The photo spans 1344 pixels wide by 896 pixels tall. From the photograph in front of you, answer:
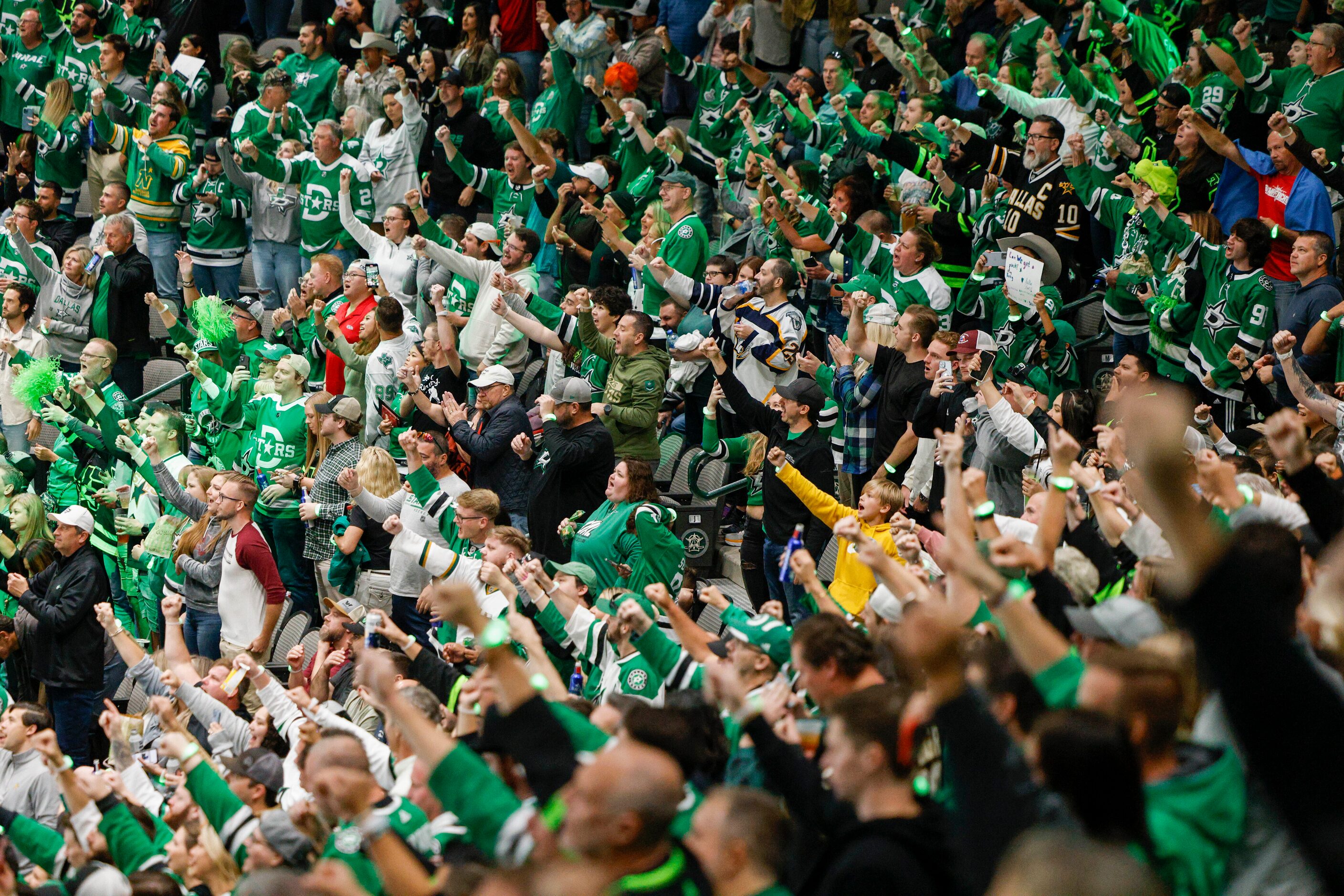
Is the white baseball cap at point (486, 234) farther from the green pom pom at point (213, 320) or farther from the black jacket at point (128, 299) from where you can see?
the black jacket at point (128, 299)

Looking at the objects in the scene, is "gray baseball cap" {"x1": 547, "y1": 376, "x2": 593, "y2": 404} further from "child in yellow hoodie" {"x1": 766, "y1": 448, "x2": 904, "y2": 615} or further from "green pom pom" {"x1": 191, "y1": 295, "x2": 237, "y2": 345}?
"green pom pom" {"x1": 191, "y1": 295, "x2": 237, "y2": 345}

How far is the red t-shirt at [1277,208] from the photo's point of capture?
26.3ft

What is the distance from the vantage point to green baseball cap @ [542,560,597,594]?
6453 millimetres

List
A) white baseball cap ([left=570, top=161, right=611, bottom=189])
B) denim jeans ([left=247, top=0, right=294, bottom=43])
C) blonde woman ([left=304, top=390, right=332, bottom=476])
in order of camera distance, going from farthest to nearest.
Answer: denim jeans ([left=247, top=0, right=294, bottom=43]) < white baseball cap ([left=570, top=161, right=611, bottom=189]) < blonde woman ([left=304, top=390, right=332, bottom=476])

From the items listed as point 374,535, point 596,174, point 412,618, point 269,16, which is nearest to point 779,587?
point 412,618

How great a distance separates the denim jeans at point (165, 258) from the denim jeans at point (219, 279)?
Result: 16.6 inches

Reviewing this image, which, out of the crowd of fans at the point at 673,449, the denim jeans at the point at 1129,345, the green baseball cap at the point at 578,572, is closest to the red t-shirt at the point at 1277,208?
the crowd of fans at the point at 673,449

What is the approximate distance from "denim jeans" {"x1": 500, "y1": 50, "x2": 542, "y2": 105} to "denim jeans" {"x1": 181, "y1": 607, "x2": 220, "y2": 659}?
20.2 feet

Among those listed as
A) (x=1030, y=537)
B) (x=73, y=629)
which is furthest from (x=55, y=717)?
(x=1030, y=537)

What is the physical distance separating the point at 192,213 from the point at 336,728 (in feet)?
24.9

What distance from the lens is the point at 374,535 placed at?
816 centimetres

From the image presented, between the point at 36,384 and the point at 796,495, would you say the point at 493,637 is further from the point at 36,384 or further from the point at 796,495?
the point at 36,384

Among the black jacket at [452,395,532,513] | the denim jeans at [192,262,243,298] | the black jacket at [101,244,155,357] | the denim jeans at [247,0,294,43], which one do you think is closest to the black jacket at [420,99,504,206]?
the denim jeans at [192,262,243,298]

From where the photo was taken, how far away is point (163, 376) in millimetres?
11531
